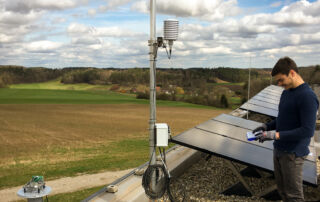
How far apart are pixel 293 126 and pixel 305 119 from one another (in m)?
0.25

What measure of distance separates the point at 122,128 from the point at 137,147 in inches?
350

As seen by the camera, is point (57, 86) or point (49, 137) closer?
Result: point (49, 137)

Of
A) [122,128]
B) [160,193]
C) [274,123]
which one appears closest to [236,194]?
[160,193]

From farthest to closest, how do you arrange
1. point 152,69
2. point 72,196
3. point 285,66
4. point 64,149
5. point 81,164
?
point 64,149 → point 81,164 → point 72,196 → point 152,69 → point 285,66

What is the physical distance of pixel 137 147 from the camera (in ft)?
63.7

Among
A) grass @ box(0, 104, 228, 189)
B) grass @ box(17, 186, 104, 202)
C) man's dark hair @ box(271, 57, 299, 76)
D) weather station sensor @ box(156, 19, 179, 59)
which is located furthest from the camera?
grass @ box(0, 104, 228, 189)

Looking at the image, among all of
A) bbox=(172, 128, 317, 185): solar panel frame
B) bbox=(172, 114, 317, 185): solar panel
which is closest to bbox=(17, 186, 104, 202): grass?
bbox=(172, 114, 317, 185): solar panel

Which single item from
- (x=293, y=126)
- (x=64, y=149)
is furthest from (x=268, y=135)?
(x=64, y=149)

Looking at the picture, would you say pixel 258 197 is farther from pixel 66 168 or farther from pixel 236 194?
pixel 66 168

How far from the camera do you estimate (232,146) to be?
227 inches

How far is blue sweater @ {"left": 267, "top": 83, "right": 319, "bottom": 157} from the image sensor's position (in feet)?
11.8

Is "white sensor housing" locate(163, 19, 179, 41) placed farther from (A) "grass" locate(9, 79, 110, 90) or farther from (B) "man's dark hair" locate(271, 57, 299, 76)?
(A) "grass" locate(9, 79, 110, 90)

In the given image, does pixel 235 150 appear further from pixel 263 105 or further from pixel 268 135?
pixel 263 105

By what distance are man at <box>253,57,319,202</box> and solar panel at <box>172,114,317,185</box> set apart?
97 centimetres
